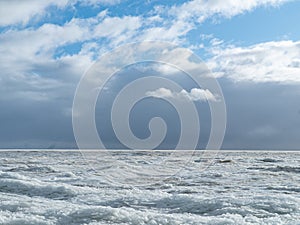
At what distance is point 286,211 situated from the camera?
43.6ft

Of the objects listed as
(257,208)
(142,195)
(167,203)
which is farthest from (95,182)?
(257,208)

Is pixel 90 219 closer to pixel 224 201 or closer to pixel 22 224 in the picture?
pixel 22 224

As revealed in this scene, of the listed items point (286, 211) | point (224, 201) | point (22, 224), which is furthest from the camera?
point (224, 201)

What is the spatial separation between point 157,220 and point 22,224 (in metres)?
3.34

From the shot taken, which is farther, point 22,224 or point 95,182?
point 95,182

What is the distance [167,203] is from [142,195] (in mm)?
2113

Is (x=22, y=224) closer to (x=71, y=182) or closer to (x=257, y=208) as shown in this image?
(x=257, y=208)

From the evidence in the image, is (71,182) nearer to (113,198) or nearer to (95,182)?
(95,182)

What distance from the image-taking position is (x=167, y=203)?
15.1 m

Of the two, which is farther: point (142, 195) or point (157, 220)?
point (142, 195)

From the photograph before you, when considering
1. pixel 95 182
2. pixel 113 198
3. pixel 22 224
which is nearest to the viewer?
pixel 22 224

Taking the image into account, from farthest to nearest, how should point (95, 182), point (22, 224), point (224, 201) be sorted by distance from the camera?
point (95, 182) < point (224, 201) < point (22, 224)

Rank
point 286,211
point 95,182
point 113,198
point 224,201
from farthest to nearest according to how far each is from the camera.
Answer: point 95,182
point 113,198
point 224,201
point 286,211

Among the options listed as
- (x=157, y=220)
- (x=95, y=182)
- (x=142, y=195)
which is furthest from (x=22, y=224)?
(x=95, y=182)
